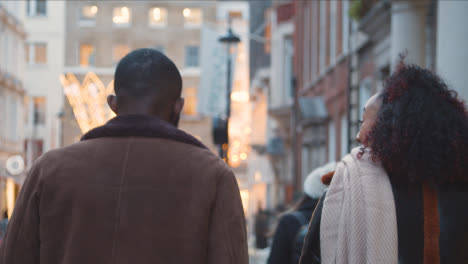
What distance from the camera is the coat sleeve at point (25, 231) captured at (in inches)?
112

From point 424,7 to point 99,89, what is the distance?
44.0ft

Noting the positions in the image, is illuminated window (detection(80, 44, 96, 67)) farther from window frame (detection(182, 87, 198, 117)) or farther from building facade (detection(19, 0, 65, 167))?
window frame (detection(182, 87, 198, 117))

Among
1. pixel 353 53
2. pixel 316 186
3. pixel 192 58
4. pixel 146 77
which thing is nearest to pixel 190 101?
pixel 192 58

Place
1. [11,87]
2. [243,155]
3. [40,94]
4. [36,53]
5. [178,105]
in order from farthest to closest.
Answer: [243,155] → [40,94] → [11,87] → [36,53] → [178,105]

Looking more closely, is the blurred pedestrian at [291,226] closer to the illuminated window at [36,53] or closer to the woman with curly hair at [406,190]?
the woman with curly hair at [406,190]

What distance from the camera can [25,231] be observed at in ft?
9.35

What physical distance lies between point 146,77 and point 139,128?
0.21 m

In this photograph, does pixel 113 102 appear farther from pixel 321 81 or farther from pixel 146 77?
pixel 321 81

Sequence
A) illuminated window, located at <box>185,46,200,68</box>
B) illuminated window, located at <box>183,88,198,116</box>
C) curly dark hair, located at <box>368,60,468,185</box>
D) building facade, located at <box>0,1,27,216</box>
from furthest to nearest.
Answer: illuminated window, located at <box>183,88,198,116</box>
illuminated window, located at <box>185,46,200,68</box>
building facade, located at <box>0,1,27,216</box>
curly dark hair, located at <box>368,60,468,185</box>

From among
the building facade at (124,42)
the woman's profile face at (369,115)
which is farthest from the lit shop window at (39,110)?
the woman's profile face at (369,115)

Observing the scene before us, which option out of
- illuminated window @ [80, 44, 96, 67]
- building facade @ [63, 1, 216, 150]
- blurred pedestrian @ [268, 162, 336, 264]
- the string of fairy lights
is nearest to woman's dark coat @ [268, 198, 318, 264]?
blurred pedestrian @ [268, 162, 336, 264]

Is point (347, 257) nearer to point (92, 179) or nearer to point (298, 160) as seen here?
point (92, 179)

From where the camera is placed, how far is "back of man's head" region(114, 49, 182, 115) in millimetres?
2949

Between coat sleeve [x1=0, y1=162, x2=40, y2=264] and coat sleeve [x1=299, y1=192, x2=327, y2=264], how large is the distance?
119 centimetres
